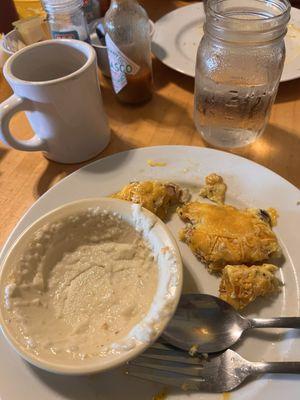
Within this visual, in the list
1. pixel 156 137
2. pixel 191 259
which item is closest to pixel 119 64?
pixel 156 137

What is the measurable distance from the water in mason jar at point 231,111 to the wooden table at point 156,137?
0.03 metres

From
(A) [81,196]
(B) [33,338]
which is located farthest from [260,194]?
(B) [33,338]

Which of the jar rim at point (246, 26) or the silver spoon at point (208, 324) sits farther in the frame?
the jar rim at point (246, 26)

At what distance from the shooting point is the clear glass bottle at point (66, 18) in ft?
2.96

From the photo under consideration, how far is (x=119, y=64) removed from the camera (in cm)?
87

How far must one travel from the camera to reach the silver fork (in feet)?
1.66

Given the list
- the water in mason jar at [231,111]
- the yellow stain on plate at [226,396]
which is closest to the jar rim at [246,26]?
the water in mason jar at [231,111]

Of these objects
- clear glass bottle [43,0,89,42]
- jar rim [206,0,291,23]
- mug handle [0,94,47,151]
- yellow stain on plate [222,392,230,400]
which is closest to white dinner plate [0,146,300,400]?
yellow stain on plate [222,392,230,400]

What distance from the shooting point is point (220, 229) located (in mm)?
639

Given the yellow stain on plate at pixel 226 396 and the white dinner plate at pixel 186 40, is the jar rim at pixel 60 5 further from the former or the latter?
the yellow stain on plate at pixel 226 396

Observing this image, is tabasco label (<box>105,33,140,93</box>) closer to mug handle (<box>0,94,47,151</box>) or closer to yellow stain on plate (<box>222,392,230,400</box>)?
mug handle (<box>0,94,47,151</box>)

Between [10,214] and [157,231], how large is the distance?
339 mm

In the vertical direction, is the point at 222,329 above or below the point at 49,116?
below

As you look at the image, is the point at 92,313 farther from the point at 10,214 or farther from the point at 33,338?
the point at 10,214
